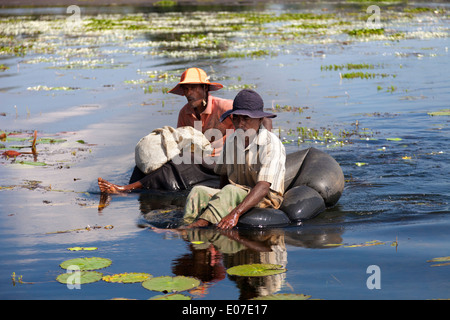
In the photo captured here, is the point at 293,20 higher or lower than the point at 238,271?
higher

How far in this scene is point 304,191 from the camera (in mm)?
6383

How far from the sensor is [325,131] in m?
9.86

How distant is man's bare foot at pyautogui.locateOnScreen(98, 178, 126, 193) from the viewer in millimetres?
7355

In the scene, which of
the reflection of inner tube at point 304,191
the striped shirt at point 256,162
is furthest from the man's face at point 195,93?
the striped shirt at point 256,162

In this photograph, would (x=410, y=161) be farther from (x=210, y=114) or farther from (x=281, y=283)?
(x=281, y=283)

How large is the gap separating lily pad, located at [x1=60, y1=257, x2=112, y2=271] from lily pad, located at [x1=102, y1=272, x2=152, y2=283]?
0.81 feet

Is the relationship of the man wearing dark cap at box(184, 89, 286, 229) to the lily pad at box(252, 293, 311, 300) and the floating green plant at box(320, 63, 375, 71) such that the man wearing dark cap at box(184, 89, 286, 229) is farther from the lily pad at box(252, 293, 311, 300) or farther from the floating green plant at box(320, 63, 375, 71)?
the floating green plant at box(320, 63, 375, 71)

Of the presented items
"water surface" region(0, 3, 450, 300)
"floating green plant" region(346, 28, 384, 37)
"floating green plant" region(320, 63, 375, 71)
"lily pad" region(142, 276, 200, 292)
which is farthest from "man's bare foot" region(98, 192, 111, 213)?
"floating green plant" region(346, 28, 384, 37)

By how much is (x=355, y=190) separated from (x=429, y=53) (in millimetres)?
12398

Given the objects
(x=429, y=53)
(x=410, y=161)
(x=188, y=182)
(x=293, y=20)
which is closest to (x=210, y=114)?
(x=188, y=182)

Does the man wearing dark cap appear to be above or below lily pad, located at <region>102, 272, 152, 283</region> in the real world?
above

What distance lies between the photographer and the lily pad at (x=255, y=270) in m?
4.74

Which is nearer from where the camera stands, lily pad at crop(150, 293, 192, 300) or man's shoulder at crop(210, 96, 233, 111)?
lily pad at crop(150, 293, 192, 300)

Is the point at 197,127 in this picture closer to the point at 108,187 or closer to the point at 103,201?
the point at 108,187
